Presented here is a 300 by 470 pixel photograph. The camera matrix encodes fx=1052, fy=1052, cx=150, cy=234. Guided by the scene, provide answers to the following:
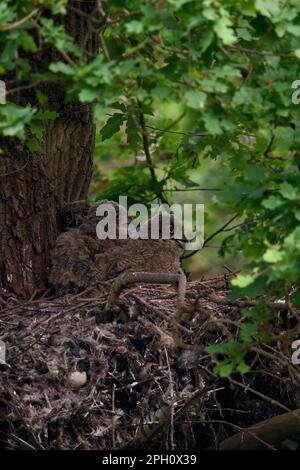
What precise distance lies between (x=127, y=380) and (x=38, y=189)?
4.85ft

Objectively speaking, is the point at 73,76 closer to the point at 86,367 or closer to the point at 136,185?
the point at 86,367

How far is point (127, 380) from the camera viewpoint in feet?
18.5

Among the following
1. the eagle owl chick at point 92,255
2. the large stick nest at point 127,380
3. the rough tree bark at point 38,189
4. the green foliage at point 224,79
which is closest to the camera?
the green foliage at point 224,79

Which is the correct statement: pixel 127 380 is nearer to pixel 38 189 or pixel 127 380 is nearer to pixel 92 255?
pixel 92 255

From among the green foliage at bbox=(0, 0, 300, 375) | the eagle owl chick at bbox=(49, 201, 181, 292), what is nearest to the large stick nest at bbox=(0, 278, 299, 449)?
the eagle owl chick at bbox=(49, 201, 181, 292)

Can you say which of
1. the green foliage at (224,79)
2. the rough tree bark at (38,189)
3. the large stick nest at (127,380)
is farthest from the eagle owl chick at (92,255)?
the green foliage at (224,79)

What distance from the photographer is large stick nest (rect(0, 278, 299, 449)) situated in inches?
211

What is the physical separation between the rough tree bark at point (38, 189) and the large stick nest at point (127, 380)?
0.44 metres

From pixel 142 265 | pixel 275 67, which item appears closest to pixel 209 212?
pixel 142 265

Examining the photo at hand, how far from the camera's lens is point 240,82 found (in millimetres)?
4965

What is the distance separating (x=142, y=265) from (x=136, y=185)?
1.05m

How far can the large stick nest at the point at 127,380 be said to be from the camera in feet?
17.6

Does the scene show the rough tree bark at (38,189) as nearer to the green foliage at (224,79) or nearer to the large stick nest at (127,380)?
the large stick nest at (127,380)

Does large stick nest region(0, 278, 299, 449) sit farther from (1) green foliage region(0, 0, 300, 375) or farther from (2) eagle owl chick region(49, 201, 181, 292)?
(1) green foliage region(0, 0, 300, 375)
